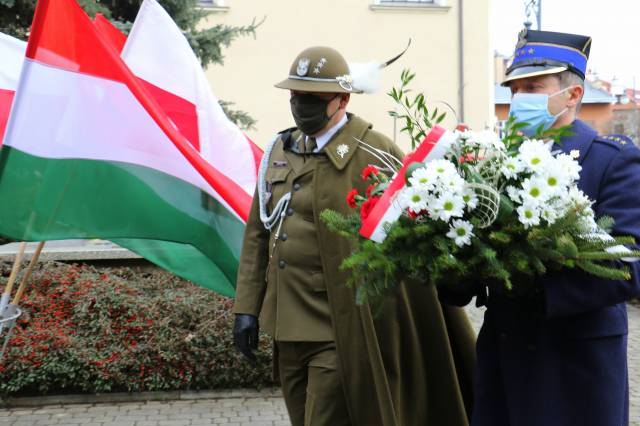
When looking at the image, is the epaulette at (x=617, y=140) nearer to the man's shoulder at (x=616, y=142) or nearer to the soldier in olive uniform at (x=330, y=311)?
the man's shoulder at (x=616, y=142)

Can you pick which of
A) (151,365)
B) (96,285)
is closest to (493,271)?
(151,365)

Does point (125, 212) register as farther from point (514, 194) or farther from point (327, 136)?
point (514, 194)

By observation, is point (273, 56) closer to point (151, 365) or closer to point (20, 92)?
point (151, 365)

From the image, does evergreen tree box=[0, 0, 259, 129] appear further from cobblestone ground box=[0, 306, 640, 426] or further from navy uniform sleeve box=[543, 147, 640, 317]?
navy uniform sleeve box=[543, 147, 640, 317]

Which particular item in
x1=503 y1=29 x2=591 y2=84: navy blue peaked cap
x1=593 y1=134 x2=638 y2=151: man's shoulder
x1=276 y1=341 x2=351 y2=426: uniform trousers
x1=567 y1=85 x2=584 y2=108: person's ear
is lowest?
x1=276 y1=341 x2=351 y2=426: uniform trousers

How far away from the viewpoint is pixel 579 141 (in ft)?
8.54

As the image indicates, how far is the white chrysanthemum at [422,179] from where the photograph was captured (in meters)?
2.25

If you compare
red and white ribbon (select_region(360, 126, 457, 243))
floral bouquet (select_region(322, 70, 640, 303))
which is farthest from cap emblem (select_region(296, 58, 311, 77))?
floral bouquet (select_region(322, 70, 640, 303))

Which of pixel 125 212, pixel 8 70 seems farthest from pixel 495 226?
pixel 8 70

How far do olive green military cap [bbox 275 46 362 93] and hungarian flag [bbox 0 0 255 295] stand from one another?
0.99m

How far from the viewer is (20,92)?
3930mm

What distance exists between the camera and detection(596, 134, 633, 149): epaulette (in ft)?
8.35

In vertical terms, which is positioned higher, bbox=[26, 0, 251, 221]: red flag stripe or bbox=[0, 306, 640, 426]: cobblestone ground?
bbox=[26, 0, 251, 221]: red flag stripe

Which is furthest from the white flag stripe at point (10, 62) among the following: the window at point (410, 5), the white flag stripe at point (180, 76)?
the window at point (410, 5)
